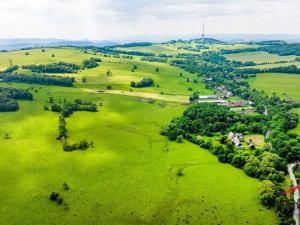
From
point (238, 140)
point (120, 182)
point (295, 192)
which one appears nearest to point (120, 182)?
point (120, 182)


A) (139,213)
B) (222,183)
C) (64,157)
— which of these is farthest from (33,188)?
(222,183)

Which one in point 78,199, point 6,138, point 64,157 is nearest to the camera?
point 78,199

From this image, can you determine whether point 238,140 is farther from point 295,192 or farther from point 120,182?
point 120,182

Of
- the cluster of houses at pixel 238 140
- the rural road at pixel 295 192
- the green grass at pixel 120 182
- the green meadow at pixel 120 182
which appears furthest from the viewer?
the cluster of houses at pixel 238 140

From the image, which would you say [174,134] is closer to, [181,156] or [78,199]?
[181,156]

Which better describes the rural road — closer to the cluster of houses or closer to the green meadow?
the green meadow

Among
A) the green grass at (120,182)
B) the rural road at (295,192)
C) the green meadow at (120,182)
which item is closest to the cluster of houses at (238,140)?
the green grass at (120,182)

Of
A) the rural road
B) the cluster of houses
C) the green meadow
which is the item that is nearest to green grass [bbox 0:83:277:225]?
the green meadow

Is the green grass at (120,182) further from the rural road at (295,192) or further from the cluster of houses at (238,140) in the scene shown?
the cluster of houses at (238,140)
